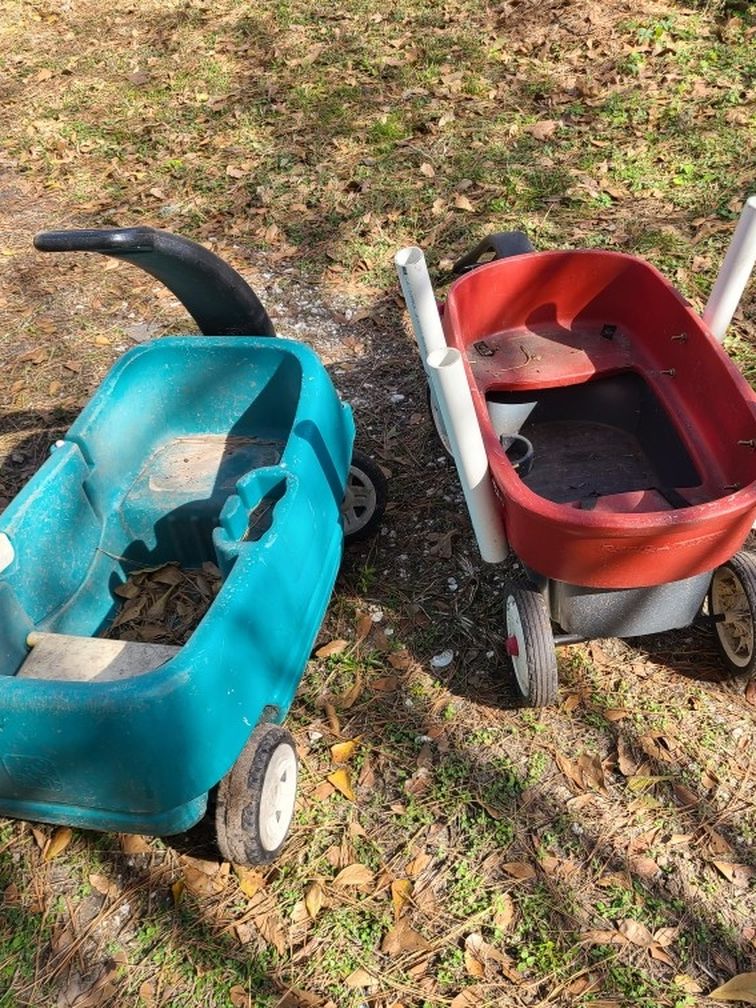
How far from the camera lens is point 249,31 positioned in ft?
16.4

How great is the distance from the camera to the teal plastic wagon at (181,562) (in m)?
1.51

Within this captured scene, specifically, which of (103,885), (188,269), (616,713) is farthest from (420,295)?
(103,885)

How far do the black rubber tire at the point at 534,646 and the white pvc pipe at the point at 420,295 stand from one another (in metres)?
0.57

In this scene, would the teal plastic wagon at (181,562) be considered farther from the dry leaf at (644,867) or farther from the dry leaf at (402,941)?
the dry leaf at (644,867)

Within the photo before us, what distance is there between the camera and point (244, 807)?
1.65 meters

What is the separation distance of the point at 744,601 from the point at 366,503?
1.00 metres

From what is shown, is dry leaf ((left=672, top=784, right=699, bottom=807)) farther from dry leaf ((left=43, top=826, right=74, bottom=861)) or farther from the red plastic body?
dry leaf ((left=43, top=826, right=74, bottom=861))

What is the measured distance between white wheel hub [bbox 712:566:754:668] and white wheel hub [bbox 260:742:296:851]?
1.01 m

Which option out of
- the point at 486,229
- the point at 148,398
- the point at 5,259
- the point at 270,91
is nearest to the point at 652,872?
the point at 148,398

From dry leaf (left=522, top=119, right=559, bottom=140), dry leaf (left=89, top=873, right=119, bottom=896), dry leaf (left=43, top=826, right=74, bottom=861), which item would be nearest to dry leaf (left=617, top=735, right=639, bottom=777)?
dry leaf (left=89, top=873, right=119, bottom=896)

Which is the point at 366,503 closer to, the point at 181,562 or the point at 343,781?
the point at 181,562

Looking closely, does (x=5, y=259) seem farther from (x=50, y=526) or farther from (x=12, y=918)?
(x=12, y=918)

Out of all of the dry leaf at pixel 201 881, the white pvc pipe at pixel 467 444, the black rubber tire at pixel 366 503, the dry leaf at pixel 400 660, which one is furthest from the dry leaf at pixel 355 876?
the black rubber tire at pixel 366 503

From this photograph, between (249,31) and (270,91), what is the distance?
82 cm
